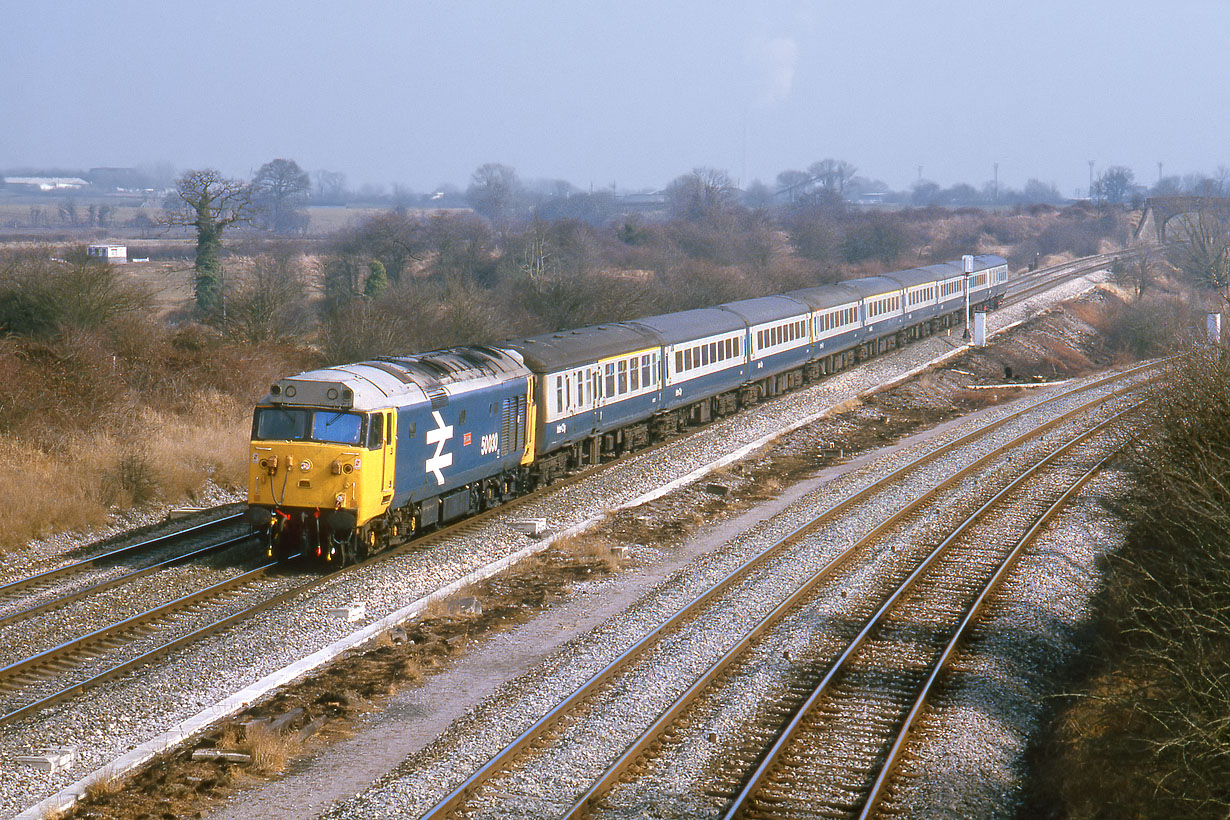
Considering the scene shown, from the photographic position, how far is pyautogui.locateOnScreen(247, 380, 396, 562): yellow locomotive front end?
15.9m

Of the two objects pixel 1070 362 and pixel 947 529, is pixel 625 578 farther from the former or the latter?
pixel 1070 362

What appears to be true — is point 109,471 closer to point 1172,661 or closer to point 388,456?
point 388,456

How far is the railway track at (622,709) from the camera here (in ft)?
31.3

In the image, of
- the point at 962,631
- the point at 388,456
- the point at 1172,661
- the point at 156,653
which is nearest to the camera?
the point at 1172,661

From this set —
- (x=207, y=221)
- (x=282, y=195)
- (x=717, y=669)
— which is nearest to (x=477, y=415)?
(x=717, y=669)

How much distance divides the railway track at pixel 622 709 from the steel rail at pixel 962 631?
2.07m

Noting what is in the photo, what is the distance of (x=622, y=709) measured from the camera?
11664 millimetres

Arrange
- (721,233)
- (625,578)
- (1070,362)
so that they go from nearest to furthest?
(625,578) < (1070,362) < (721,233)

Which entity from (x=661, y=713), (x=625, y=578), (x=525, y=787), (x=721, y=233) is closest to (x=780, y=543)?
(x=625, y=578)

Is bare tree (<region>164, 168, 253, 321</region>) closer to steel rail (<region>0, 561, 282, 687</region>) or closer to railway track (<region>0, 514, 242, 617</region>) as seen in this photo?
railway track (<region>0, 514, 242, 617</region>)

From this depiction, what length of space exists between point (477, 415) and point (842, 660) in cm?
855

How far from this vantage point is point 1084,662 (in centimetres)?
1338

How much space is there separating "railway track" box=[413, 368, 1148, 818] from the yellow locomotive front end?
4795 millimetres

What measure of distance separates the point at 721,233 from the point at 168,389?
6867cm
